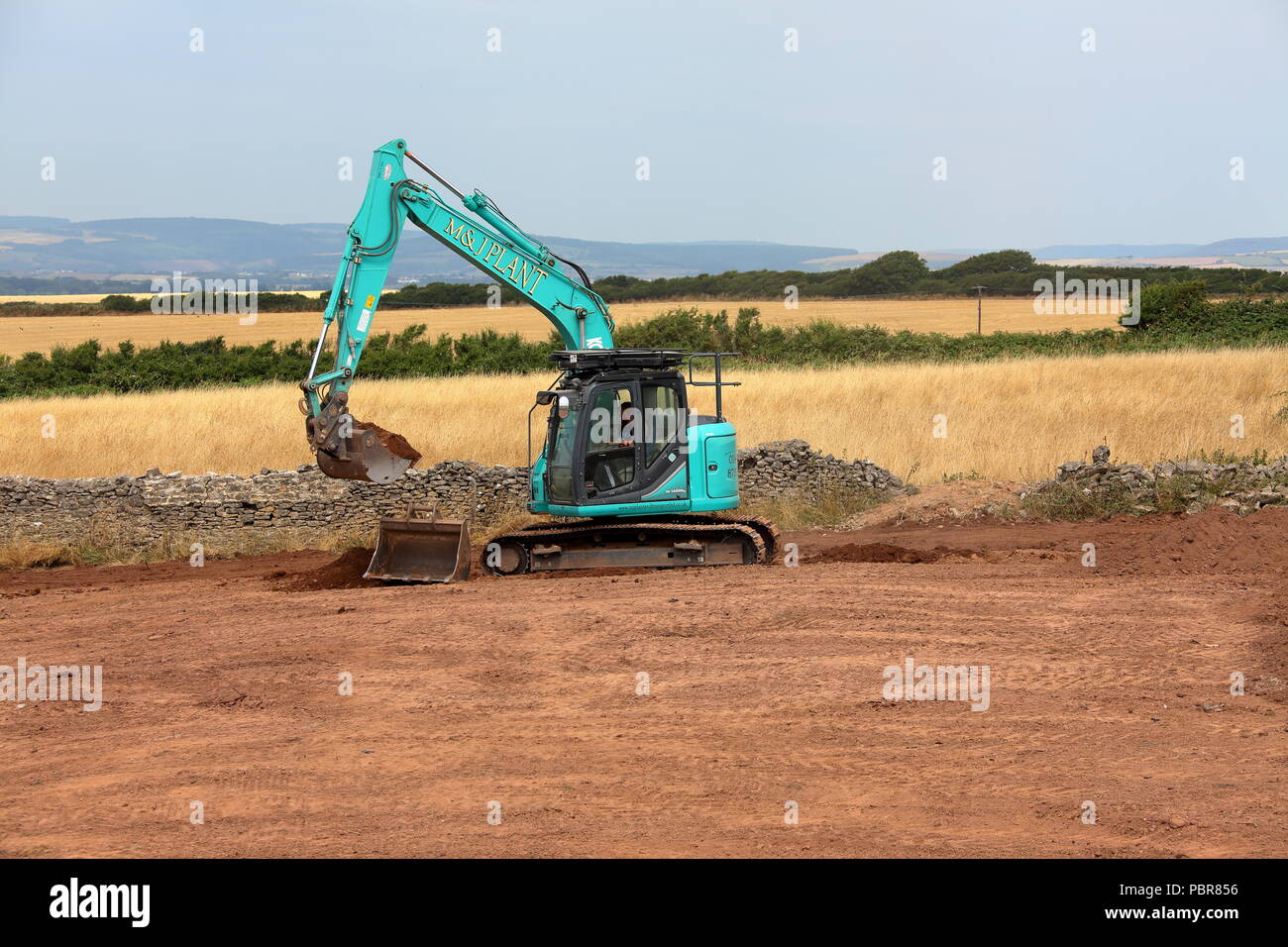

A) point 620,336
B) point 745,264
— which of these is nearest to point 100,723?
point 620,336

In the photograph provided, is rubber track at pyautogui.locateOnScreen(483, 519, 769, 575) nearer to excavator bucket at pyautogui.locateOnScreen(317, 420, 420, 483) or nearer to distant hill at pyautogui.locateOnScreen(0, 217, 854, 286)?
excavator bucket at pyautogui.locateOnScreen(317, 420, 420, 483)

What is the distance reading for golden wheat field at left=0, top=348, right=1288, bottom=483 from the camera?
19.8 m

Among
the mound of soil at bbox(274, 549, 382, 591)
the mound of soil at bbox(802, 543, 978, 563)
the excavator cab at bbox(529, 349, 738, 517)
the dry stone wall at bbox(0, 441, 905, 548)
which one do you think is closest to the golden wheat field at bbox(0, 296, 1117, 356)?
the dry stone wall at bbox(0, 441, 905, 548)

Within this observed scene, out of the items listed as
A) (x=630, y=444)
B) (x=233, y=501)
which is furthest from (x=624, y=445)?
(x=233, y=501)

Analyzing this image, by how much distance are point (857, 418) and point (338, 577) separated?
11.7 metres

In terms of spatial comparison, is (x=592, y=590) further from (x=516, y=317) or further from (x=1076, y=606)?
(x=516, y=317)

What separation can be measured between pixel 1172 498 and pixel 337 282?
10.1 m

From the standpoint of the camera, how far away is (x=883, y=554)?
1393 cm

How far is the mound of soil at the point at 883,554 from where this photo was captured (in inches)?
544

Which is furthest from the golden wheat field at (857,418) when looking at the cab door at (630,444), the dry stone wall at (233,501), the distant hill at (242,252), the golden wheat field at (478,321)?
the distant hill at (242,252)

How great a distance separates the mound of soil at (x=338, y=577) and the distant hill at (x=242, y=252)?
93.0 m

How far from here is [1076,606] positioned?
10891 mm

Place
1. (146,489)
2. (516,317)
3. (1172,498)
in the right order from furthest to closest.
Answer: (516,317)
(146,489)
(1172,498)

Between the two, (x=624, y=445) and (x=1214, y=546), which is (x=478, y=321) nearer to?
(x=624, y=445)
